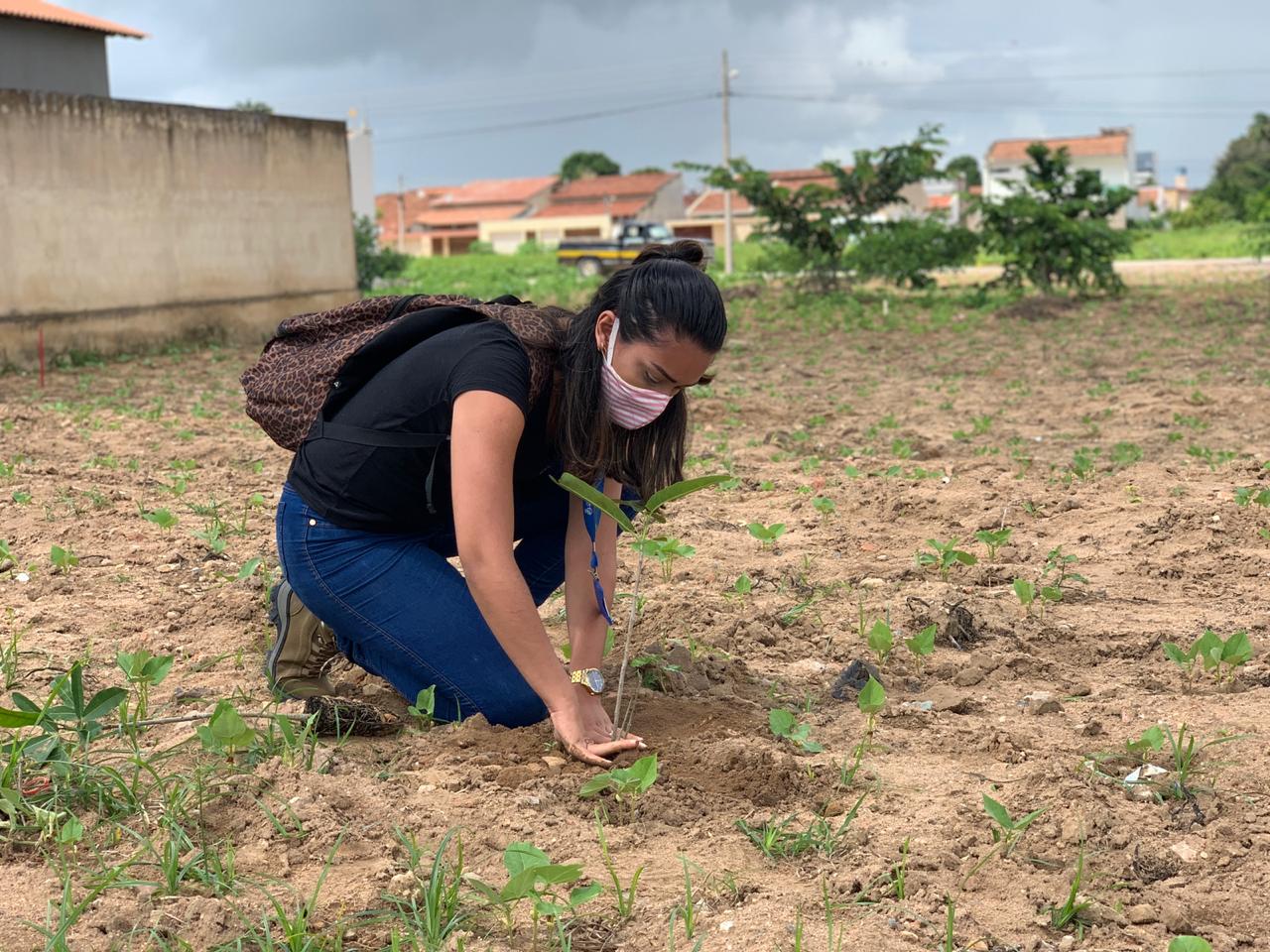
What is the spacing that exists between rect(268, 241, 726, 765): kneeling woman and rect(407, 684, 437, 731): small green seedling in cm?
5

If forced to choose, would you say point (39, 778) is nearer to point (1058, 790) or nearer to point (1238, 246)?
point (1058, 790)

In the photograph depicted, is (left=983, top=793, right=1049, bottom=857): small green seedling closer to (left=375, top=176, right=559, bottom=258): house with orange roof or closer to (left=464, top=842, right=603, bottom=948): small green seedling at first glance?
(left=464, top=842, right=603, bottom=948): small green seedling

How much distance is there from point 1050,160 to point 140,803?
14423 mm

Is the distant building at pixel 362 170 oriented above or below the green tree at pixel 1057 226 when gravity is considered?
above

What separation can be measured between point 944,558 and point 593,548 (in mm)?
1437

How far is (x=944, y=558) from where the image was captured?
151 inches

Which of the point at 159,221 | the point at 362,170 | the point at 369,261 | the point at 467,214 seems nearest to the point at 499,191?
the point at 467,214

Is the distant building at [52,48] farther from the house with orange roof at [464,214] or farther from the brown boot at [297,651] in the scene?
the house with orange roof at [464,214]

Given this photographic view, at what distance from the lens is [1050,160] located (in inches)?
581

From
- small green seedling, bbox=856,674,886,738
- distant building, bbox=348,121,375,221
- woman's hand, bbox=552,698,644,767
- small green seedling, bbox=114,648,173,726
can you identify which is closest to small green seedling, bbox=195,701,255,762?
small green seedling, bbox=114,648,173,726

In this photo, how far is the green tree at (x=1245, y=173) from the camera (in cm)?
2123

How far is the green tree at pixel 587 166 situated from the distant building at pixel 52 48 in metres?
57.6

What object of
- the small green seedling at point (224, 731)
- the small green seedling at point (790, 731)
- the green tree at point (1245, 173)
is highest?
the green tree at point (1245, 173)

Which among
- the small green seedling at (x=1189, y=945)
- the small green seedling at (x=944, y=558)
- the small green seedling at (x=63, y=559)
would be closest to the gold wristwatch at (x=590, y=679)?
the small green seedling at (x=1189, y=945)
